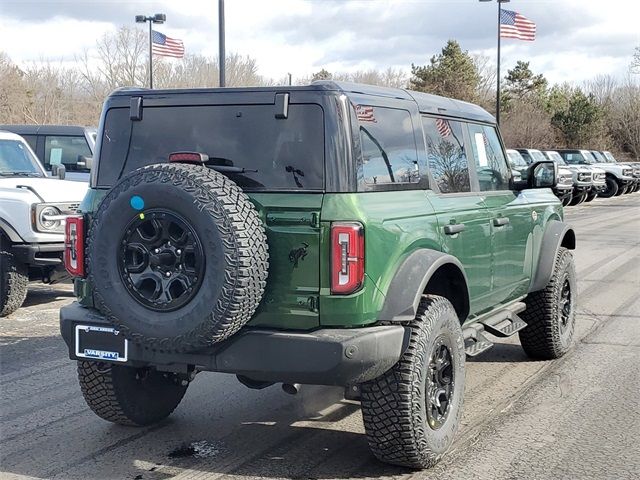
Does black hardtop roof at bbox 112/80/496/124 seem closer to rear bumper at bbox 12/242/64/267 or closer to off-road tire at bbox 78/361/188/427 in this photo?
off-road tire at bbox 78/361/188/427

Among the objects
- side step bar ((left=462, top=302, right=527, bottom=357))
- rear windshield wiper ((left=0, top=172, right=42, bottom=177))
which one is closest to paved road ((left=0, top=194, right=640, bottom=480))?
side step bar ((left=462, top=302, right=527, bottom=357))

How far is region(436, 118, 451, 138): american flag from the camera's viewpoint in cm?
521

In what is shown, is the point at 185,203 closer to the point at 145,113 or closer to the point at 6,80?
the point at 145,113

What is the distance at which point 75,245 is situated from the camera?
4.57 m

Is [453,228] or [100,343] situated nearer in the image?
[100,343]

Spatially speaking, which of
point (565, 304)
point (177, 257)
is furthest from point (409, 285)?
point (565, 304)

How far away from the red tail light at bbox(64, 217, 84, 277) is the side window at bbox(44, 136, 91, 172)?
889 centimetres

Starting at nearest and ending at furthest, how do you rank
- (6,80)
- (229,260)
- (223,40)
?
1. (229,260)
2. (223,40)
3. (6,80)

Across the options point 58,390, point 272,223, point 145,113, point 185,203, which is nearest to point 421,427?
point 272,223

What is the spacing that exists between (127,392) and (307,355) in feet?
5.08

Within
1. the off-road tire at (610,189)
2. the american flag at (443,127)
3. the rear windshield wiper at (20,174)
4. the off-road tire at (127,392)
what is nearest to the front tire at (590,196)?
the off-road tire at (610,189)

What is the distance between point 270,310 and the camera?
4047mm

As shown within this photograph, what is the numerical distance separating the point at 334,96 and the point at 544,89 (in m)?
62.1

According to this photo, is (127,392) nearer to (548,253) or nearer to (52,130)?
(548,253)
